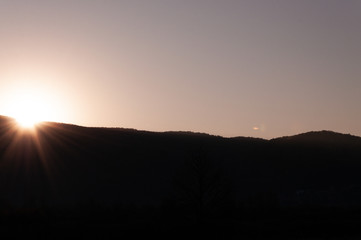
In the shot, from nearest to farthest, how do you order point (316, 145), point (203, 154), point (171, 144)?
point (203, 154)
point (171, 144)
point (316, 145)

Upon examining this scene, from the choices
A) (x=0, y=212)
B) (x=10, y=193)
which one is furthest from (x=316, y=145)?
(x=0, y=212)

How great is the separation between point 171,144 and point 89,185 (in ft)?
110

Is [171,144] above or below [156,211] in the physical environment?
above

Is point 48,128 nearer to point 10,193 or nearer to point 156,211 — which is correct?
point 10,193

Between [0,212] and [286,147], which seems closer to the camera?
[0,212]

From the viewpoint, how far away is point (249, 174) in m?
124

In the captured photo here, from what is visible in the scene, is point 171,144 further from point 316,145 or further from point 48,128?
point 316,145

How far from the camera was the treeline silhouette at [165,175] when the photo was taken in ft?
199

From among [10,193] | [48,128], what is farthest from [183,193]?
[48,128]

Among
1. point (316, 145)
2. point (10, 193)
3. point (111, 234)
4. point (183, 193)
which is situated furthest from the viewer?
point (316, 145)

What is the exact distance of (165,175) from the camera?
118688mm

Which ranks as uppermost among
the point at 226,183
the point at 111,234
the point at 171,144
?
the point at 171,144

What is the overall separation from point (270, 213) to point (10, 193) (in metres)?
55.0

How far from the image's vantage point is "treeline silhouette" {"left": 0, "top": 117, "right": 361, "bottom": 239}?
60.7m
